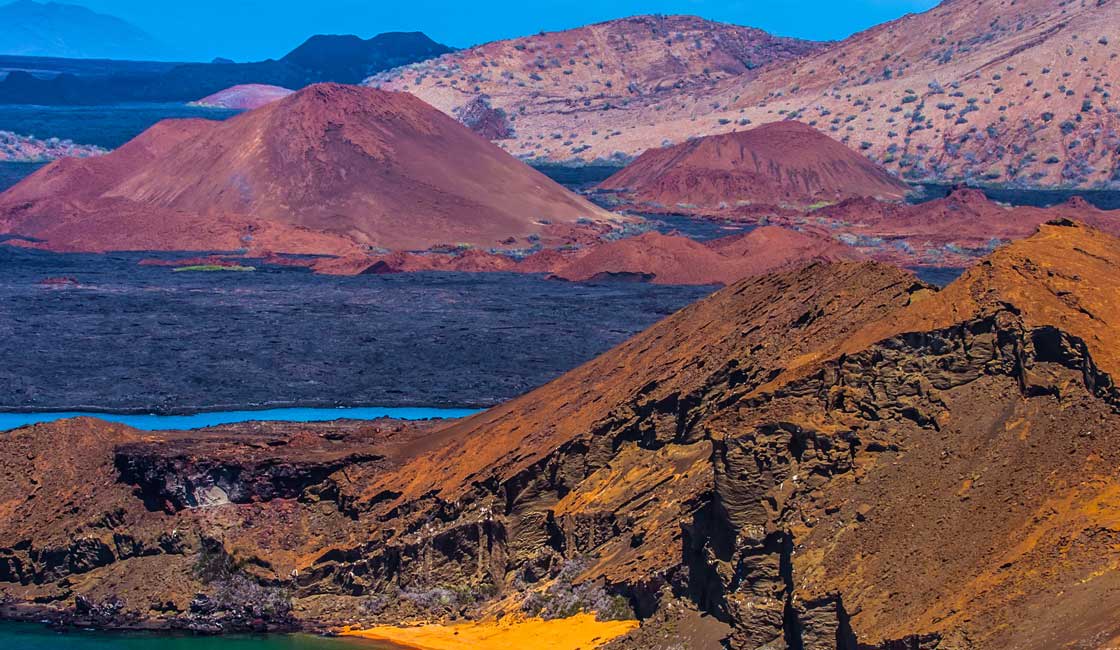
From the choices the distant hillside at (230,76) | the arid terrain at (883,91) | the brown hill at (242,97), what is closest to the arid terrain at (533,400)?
the arid terrain at (883,91)

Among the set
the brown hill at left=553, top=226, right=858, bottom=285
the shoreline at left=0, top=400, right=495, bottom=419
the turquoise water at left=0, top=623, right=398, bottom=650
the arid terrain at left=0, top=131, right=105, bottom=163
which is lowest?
the turquoise water at left=0, top=623, right=398, bottom=650

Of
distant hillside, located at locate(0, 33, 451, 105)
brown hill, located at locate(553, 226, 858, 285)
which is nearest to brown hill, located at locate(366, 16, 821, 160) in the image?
distant hillside, located at locate(0, 33, 451, 105)

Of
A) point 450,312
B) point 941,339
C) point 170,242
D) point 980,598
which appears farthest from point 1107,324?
point 170,242

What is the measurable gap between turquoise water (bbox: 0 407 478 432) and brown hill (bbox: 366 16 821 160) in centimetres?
7207

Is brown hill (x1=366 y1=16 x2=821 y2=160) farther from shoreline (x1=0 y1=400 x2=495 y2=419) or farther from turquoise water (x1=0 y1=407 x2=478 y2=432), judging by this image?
turquoise water (x1=0 y1=407 x2=478 y2=432)

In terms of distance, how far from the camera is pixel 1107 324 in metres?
12.7

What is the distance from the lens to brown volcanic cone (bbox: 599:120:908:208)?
6644cm

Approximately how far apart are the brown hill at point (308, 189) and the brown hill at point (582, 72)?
1631 inches

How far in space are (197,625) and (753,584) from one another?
6.26m

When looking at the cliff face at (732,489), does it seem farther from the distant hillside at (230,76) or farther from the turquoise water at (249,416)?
the distant hillside at (230,76)

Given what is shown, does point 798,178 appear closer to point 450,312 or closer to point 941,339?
point 450,312

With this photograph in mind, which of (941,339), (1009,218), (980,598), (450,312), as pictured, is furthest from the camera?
(1009,218)

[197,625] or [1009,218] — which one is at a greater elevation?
[1009,218]

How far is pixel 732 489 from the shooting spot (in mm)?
12320
